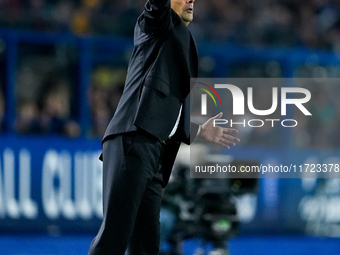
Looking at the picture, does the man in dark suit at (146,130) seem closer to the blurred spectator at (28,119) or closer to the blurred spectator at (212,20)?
the blurred spectator at (28,119)

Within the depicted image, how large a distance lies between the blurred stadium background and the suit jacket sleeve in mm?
4476

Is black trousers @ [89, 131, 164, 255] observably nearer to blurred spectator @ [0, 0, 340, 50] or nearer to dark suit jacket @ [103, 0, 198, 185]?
dark suit jacket @ [103, 0, 198, 185]

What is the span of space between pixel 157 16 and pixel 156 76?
333mm

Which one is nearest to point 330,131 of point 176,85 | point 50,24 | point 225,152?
point 225,152

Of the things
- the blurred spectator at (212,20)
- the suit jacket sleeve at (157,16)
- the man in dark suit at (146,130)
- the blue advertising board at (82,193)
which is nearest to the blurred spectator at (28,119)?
the blue advertising board at (82,193)

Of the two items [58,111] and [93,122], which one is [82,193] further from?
[58,111]

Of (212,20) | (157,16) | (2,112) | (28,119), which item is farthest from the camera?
(212,20)

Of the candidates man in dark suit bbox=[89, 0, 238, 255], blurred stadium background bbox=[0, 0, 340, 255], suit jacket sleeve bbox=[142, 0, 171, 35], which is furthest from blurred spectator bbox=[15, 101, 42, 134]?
suit jacket sleeve bbox=[142, 0, 171, 35]

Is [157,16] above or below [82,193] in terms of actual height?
above

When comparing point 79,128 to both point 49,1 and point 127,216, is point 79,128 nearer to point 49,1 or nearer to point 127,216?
point 49,1

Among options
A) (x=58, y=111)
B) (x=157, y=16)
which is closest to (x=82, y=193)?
(x=58, y=111)

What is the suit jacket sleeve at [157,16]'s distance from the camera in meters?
3.01

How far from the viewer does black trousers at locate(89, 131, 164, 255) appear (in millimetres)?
3045

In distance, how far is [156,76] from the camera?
3.14 m
